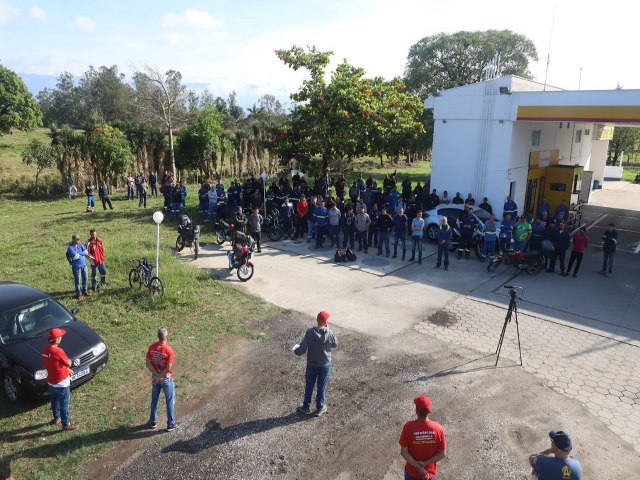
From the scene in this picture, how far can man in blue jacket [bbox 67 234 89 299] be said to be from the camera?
11234 millimetres

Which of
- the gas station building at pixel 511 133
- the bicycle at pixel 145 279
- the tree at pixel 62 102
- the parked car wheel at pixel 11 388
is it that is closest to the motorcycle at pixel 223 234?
the bicycle at pixel 145 279

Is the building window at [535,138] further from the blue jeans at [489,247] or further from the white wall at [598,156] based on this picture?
the white wall at [598,156]

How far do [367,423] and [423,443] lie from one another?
2355 mm

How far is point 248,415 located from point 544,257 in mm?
11212

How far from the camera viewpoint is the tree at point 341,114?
1859 centimetres

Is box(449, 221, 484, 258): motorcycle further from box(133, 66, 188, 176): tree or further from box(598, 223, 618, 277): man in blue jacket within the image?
box(133, 66, 188, 176): tree

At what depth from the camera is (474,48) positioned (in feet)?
132

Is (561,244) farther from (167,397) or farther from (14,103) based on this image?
(14,103)

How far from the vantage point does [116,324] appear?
1041 cm

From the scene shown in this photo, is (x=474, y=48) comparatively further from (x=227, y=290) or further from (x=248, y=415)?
(x=248, y=415)

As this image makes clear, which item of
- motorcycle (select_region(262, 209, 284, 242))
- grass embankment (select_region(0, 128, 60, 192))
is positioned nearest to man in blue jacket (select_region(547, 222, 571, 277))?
motorcycle (select_region(262, 209, 284, 242))

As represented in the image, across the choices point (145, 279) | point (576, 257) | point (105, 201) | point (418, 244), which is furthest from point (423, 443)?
point (105, 201)

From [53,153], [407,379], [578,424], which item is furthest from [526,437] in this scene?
[53,153]

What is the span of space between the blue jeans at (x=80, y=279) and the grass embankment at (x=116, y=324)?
33cm
